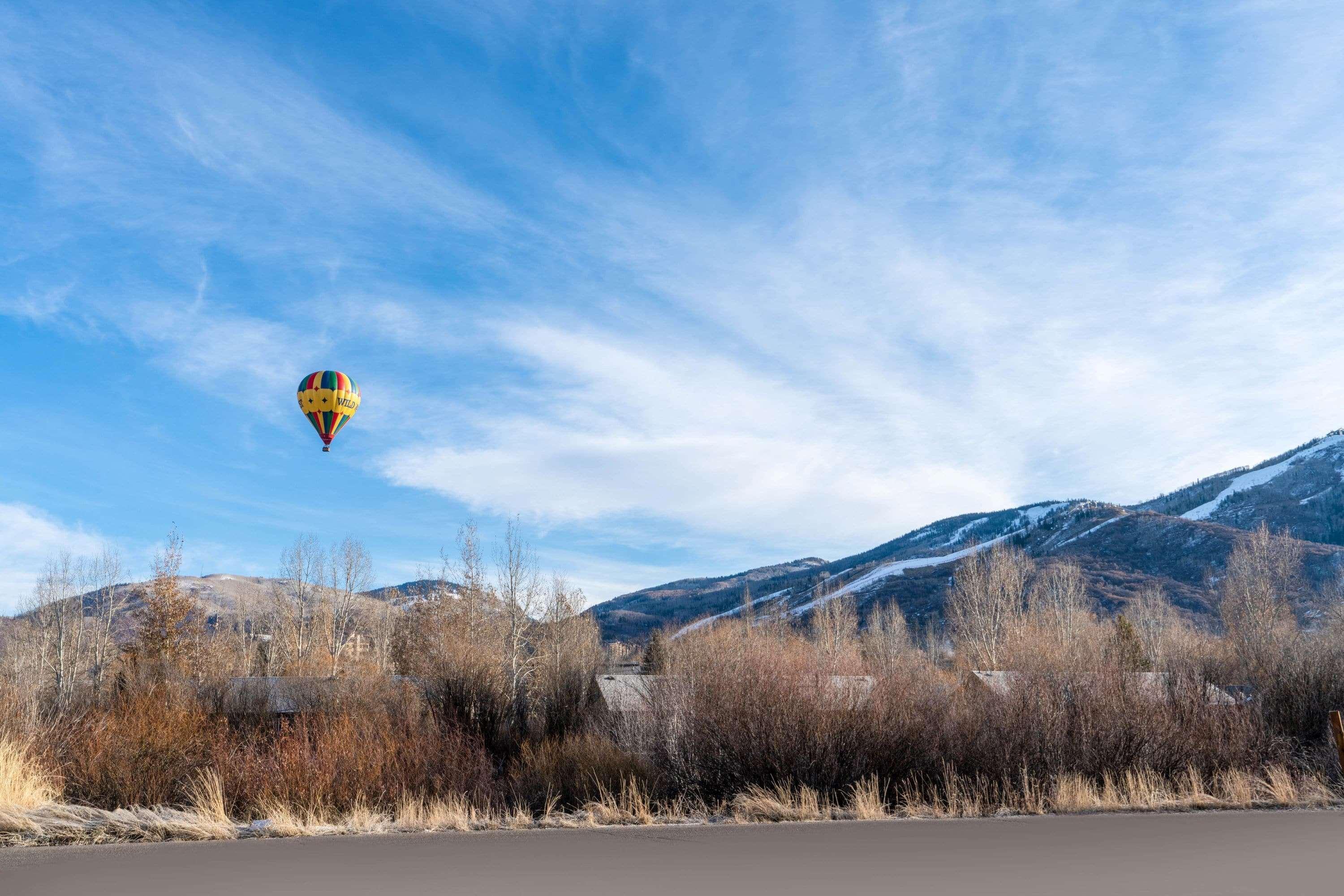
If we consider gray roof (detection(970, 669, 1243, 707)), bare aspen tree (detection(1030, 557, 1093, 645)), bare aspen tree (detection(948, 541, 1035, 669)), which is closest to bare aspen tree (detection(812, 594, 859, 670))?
bare aspen tree (detection(948, 541, 1035, 669))

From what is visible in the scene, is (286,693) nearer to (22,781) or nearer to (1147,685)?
(22,781)

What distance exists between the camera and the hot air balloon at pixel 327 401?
103ft

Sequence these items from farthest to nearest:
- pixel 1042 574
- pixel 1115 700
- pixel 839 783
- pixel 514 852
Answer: pixel 1042 574
pixel 1115 700
pixel 839 783
pixel 514 852

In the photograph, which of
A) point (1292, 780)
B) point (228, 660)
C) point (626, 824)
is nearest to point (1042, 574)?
point (228, 660)

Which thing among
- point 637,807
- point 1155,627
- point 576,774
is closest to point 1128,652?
point 576,774

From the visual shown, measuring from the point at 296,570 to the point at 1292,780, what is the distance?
72.3 m

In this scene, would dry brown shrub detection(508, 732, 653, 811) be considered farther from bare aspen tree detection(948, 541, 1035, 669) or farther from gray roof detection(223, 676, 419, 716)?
bare aspen tree detection(948, 541, 1035, 669)

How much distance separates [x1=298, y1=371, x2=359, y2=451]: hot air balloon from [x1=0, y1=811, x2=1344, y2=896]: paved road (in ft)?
73.1

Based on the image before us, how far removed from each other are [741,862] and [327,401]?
2625 centimetres

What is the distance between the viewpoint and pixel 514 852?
392 inches

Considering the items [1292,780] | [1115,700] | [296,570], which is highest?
[296,570]

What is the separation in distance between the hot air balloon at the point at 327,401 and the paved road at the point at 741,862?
22283 mm

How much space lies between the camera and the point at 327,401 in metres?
31.2

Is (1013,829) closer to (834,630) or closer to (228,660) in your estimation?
(228,660)
